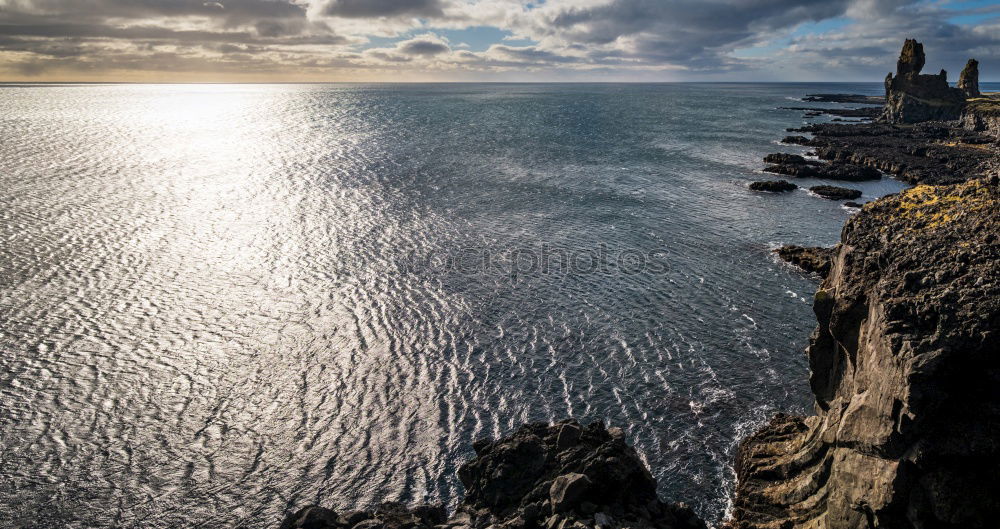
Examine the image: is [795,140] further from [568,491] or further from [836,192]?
[568,491]

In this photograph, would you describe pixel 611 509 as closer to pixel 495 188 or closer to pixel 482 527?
pixel 482 527

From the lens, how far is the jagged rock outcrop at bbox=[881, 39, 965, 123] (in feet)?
581

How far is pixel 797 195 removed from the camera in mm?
91438

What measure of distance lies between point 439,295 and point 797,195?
6898 cm

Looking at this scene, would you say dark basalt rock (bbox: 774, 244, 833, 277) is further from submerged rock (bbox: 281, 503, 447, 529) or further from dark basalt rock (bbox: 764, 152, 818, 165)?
dark basalt rock (bbox: 764, 152, 818, 165)

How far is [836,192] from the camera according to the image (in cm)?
9006

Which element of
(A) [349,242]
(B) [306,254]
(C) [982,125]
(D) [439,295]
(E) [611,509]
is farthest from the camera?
(C) [982,125]

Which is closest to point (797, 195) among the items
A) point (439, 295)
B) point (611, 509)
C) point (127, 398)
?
point (439, 295)

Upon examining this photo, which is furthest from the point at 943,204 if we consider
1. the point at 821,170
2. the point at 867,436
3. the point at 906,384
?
the point at 821,170

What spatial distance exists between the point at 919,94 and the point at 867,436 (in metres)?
212

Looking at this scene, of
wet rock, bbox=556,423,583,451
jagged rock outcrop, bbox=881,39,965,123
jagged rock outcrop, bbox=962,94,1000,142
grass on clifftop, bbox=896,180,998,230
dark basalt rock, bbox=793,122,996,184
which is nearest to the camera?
grass on clifftop, bbox=896,180,998,230

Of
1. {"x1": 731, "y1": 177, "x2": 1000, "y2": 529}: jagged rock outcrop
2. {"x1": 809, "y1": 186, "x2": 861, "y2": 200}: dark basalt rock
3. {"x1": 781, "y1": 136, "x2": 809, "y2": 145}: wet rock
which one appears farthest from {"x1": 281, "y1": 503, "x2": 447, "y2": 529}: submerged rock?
{"x1": 781, "y1": 136, "x2": 809, "y2": 145}: wet rock

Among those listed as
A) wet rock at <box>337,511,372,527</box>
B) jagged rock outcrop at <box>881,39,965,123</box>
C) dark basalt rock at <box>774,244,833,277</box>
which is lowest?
wet rock at <box>337,511,372,527</box>

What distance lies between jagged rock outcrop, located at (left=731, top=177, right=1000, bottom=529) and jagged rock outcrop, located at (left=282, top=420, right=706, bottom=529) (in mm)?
6093
